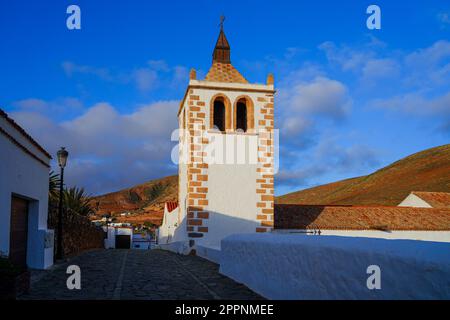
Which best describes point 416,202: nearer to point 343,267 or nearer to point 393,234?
point 393,234

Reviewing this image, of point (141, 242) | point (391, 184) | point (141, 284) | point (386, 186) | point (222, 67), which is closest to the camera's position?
point (141, 284)

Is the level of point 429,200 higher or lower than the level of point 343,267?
higher

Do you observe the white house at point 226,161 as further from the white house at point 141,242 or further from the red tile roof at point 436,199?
the white house at point 141,242

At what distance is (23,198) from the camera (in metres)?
10.7

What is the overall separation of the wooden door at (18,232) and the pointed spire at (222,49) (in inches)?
439

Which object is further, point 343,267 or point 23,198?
point 23,198

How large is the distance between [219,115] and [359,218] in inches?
361

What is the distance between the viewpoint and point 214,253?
45.8 ft

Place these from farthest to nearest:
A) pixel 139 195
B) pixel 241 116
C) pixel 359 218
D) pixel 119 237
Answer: pixel 139 195 < pixel 119 237 < pixel 359 218 < pixel 241 116

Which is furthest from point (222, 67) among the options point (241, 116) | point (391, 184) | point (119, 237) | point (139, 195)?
point (139, 195)

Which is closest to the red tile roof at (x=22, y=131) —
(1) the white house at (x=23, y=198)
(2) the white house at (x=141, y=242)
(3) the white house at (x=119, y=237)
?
(1) the white house at (x=23, y=198)
